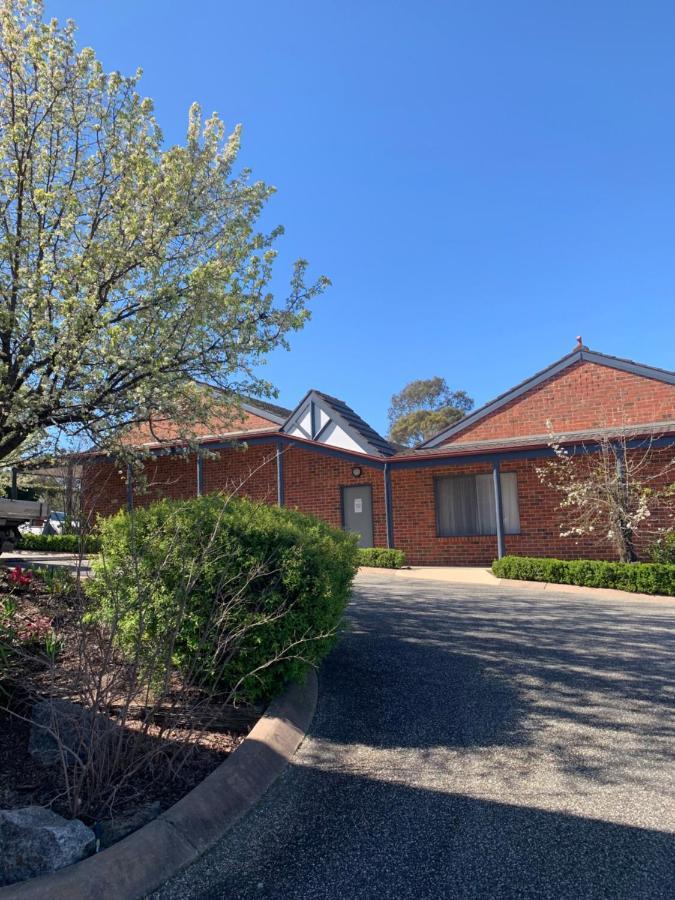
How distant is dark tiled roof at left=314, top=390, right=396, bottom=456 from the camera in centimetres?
1933

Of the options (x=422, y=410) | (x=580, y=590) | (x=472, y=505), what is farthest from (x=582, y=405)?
(x=422, y=410)

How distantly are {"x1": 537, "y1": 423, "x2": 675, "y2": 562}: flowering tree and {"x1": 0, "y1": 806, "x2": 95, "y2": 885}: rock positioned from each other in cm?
1136

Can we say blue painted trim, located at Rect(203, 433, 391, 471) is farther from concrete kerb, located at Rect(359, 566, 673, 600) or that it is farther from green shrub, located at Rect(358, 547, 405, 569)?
concrete kerb, located at Rect(359, 566, 673, 600)

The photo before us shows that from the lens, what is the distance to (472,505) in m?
16.0

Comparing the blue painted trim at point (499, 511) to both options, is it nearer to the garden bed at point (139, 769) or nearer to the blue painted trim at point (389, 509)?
the blue painted trim at point (389, 509)

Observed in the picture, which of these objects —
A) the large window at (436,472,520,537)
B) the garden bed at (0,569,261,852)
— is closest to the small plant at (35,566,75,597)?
the garden bed at (0,569,261,852)

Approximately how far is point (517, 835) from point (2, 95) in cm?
805

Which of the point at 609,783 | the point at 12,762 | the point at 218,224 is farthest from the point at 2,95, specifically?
the point at 609,783

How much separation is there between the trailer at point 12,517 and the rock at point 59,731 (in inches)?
295

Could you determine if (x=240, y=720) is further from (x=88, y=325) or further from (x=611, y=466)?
(x=611, y=466)

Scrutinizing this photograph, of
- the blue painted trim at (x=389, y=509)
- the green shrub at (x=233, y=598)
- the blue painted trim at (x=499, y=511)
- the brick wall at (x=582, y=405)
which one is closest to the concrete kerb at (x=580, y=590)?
the blue painted trim at (x=499, y=511)

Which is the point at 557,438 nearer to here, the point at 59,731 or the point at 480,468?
the point at 480,468

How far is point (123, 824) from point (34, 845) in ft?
1.34

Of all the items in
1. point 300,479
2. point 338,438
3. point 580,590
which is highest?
point 338,438
